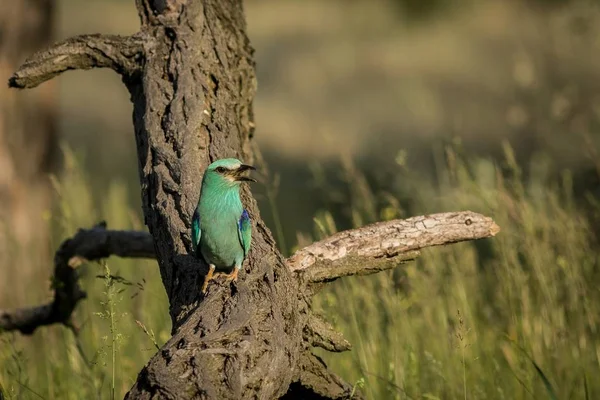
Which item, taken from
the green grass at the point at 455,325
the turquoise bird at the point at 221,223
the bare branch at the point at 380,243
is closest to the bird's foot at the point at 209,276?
the turquoise bird at the point at 221,223

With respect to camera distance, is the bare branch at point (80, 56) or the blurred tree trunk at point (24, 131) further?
the blurred tree trunk at point (24, 131)

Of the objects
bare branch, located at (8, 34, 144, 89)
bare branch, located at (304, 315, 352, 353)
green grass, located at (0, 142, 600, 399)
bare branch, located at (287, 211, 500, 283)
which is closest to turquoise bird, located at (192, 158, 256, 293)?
bare branch, located at (287, 211, 500, 283)

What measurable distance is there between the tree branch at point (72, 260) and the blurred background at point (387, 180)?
0.57 ft

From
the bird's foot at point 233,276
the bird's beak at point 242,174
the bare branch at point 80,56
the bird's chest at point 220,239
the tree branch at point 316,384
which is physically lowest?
the tree branch at point 316,384

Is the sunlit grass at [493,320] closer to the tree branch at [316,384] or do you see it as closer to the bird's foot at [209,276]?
the tree branch at [316,384]

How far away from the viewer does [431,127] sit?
1277 centimetres

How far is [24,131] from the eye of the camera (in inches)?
232

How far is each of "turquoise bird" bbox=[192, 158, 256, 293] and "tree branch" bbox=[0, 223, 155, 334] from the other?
3.03 feet

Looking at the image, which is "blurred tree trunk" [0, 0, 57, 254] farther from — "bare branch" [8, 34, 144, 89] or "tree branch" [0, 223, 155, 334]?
"bare branch" [8, 34, 144, 89]

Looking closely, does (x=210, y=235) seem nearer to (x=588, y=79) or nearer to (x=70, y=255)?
(x=70, y=255)

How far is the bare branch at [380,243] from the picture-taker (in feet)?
9.52

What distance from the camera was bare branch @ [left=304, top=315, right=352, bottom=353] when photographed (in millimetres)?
2848

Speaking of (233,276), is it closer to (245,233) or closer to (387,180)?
(245,233)

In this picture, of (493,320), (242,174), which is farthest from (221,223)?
(493,320)
